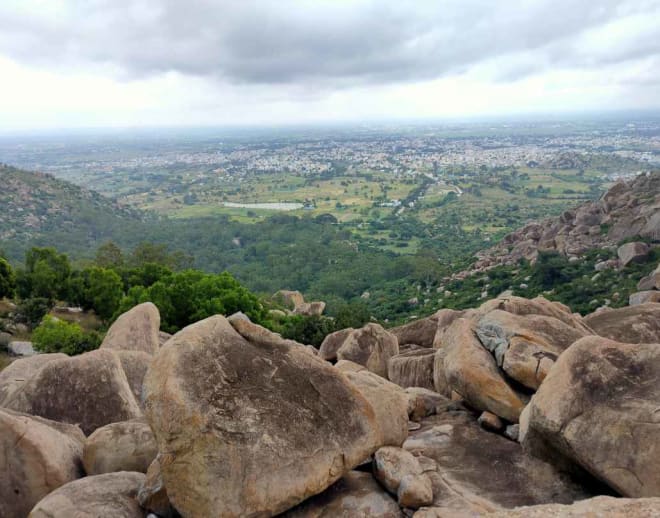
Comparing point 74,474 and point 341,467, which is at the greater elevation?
point 341,467

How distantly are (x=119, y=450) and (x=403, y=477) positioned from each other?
216 inches

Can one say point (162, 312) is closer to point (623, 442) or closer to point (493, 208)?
point (623, 442)

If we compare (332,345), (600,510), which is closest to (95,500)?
(600,510)

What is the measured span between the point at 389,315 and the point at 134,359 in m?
42.2

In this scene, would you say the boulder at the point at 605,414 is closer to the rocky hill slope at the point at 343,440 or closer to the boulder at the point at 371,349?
the rocky hill slope at the point at 343,440

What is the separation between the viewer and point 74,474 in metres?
9.20

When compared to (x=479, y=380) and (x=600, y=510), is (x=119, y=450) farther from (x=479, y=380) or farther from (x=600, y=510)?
(x=600, y=510)

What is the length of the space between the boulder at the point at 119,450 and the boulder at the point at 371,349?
9077 mm

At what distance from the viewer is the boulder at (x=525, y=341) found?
1015cm

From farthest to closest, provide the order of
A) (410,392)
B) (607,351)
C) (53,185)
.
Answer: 1. (53,185)
2. (410,392)
3. (607,351)

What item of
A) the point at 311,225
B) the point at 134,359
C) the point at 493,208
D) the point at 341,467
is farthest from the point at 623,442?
the point at 493,208

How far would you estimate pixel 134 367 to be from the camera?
13.8 meters

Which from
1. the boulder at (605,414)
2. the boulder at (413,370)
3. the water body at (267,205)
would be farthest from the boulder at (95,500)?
the water body at (267,205)

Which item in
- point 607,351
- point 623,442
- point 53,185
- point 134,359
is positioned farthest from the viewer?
point 53,185
